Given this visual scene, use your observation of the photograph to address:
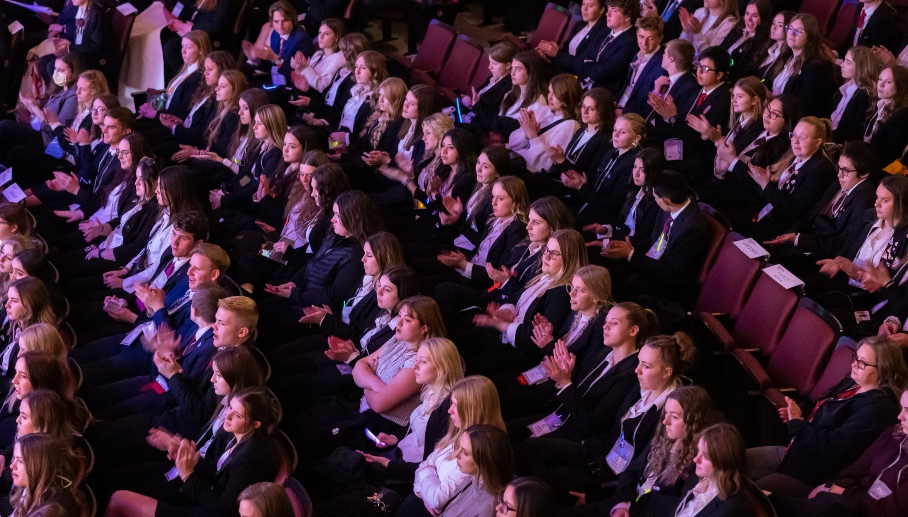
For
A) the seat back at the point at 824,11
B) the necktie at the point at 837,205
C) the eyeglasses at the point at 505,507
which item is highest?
the seat back at the point at 824,11

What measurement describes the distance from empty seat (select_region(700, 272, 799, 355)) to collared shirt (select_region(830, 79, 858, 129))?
2226 millimetres

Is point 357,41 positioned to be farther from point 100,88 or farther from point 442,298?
point 442,298

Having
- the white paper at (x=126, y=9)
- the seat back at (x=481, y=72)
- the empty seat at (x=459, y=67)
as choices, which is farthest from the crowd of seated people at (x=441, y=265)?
the empty seat at (x=459, y=67)

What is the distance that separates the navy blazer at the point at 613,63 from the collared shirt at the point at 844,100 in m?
1.46

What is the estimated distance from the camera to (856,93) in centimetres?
684

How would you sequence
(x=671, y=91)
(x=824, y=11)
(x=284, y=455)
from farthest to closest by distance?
1. (x=824, y=11)
2. (x=671, y=91)
3. (x=284, y=455)

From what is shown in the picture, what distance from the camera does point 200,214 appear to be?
5.88 m

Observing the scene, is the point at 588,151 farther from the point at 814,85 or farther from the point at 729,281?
the point at 729,281

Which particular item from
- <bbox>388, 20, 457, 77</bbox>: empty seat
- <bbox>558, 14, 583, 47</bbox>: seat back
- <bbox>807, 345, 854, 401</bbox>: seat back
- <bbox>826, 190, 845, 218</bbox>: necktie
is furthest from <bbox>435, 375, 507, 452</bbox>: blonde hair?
<bbox>558, 14, 583, 47</bbox>: seat back

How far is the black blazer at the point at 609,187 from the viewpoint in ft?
21.1

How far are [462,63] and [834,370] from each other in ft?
14.3

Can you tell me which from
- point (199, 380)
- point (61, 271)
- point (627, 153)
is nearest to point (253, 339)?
point (199, 380)

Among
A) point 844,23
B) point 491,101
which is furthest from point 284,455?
point 844,23

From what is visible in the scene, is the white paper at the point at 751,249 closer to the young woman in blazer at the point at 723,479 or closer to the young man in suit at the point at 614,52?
the young woman in blazer at the point at 723,479
